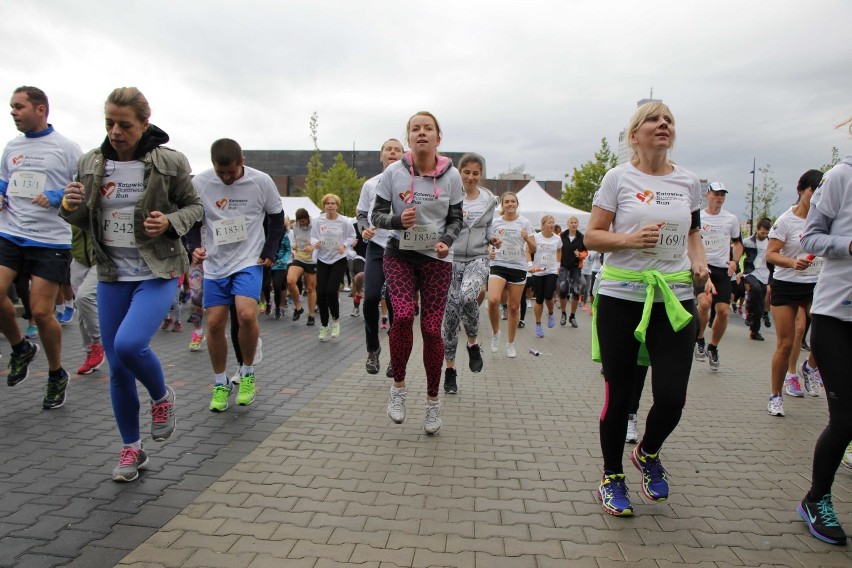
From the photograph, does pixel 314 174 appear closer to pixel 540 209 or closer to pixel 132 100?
pixel 540 209

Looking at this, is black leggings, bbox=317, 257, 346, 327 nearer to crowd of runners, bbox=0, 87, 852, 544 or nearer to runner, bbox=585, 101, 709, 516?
crowd of runners, bbox=0, 87, 852, 544

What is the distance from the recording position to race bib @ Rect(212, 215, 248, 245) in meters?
4.88

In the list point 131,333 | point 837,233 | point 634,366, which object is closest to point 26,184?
point 131,333

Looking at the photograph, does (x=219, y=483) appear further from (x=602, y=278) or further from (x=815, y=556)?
(x=815, y=556)

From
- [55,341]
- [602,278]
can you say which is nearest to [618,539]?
[602,278]

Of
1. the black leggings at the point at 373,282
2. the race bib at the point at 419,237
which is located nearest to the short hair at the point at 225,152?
the black leggings at the point at 373,282

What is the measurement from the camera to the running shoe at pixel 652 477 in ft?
10.6

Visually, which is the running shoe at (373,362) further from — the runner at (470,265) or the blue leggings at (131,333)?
the blue leggings at (131,333)

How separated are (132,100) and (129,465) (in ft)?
6.70

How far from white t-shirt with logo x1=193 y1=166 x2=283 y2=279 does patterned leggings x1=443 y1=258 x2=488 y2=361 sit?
219 cm

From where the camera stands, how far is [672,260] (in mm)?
3234

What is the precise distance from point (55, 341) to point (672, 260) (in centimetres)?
463

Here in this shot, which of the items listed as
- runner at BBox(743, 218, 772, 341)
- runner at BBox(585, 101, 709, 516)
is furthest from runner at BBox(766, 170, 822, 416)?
runner at BBox(743, 218, 772, 341)

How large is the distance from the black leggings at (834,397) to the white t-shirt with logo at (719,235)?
5.13 metres
